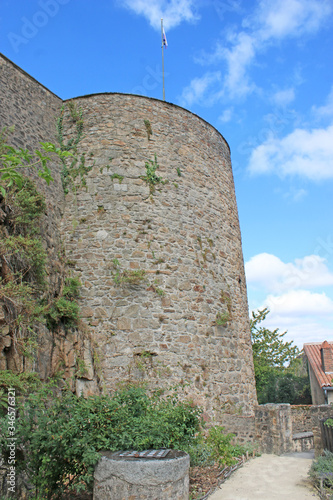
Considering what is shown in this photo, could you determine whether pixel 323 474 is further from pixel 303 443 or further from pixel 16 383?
pixel 303 443

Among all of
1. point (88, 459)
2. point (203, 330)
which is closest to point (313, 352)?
point (203, 330)

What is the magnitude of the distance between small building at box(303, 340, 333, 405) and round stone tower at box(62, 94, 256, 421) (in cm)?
888

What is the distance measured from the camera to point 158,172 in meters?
8.48

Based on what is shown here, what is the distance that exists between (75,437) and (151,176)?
5671mm

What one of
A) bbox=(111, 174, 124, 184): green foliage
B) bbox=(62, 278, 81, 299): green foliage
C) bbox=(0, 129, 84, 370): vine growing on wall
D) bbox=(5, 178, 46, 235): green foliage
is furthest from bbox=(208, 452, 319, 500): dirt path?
bbox=(111, 174, 124, 184): green foliage

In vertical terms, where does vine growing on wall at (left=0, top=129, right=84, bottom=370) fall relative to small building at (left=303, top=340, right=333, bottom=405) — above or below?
above

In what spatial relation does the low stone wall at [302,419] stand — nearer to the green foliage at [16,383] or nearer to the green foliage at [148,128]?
the green foliage at [148,128]

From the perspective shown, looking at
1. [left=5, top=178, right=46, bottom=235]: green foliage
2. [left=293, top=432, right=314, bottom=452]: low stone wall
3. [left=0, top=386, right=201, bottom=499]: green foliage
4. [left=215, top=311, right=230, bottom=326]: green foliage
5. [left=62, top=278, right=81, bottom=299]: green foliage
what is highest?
[left=5, top=178, right=46, bottom=235]: green foliage

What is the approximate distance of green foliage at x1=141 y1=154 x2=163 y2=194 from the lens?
27.2 ft

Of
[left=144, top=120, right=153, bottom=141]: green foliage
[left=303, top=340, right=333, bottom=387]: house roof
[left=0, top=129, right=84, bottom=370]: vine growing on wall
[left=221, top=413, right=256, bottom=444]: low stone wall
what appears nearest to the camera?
[left=0, top=129, right=84, bottom=370]: vine growing on wall

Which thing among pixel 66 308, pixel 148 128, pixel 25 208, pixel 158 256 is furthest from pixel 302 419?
pixel 25 208

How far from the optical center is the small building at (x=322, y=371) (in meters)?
15.9

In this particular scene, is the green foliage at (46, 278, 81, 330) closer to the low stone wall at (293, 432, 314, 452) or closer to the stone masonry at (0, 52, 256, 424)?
the stone masonry at (0, 52, 256, 424)

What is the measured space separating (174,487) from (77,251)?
4962 mm
